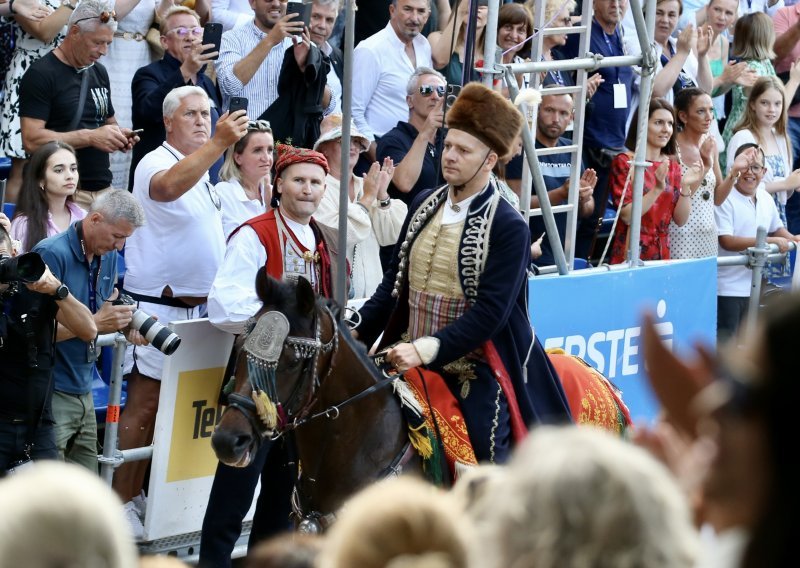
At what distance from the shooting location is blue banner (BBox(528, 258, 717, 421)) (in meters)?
7.48

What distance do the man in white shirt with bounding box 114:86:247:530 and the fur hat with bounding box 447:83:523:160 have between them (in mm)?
1427

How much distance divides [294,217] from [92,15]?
1983 mm

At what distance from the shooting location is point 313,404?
5203mm

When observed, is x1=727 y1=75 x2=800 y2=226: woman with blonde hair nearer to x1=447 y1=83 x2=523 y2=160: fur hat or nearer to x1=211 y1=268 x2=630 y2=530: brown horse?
x1=447 y1=83 x2=523 y2=160: fur hat

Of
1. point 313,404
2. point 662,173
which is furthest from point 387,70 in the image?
point 313,404

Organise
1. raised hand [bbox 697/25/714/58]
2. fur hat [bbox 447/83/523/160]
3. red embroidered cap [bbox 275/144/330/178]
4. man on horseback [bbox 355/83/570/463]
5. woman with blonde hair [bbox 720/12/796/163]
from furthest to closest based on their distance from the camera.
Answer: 1. woman with blonde hair [bbox 720/12/796/163]
2. raised hand [bbox 697/25/714/58]
3. red embroidered cap [bbox 275/144/330/178]
4. fur hat [bbox 447/83/523/160]
5. man on horseback [bbox 355/83/570/463]

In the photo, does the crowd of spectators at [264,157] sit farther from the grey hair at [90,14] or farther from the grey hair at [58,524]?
the grey hair at [58,524]

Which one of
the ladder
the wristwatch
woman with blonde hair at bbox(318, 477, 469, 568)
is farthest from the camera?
the ladder

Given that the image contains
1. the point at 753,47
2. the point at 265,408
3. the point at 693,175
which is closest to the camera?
the point at 265,408

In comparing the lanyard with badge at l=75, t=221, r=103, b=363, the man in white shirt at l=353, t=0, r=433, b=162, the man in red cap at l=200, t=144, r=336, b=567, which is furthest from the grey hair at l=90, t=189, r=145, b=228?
the man in white shirt at l=353, t=0, r=433, b=162

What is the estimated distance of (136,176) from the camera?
6.85 metres

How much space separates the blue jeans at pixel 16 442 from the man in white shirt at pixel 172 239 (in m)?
0.85

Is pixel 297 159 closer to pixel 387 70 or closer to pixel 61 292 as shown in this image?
pixel 61 292

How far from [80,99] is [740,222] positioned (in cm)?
524
